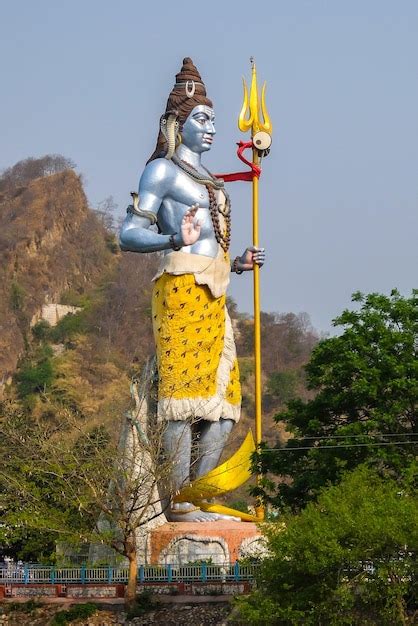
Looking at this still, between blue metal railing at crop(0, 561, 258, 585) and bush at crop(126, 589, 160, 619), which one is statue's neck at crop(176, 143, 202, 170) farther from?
bush at crop(126, 589, 160, 619)

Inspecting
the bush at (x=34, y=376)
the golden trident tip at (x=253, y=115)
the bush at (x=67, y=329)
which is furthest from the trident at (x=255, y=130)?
the bush at (x=67, y=329)

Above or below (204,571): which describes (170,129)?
above

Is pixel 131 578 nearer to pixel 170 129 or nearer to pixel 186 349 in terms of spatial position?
pixel 186 349

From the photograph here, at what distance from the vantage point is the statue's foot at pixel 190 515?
20.0m

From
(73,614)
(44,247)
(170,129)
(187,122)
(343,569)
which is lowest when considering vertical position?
(73,614)

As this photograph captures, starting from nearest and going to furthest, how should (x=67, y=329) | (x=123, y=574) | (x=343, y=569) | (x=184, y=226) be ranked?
1. (x=343, y=569)
2. (x=123, y=574)
3. (x=184, y=226)
4. (x=67, y=329)

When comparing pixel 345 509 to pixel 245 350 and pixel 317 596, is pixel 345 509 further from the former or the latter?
pixel 245 350

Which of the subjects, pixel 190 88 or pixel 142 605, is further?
pixel 190 88

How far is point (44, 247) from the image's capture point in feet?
213

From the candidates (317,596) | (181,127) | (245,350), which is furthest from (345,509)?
(245,350)

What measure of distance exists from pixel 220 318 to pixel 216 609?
15.5ft

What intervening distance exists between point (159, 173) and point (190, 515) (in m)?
4.83

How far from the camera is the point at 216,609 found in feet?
57.5

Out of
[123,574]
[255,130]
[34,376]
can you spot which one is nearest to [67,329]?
[34,376]
